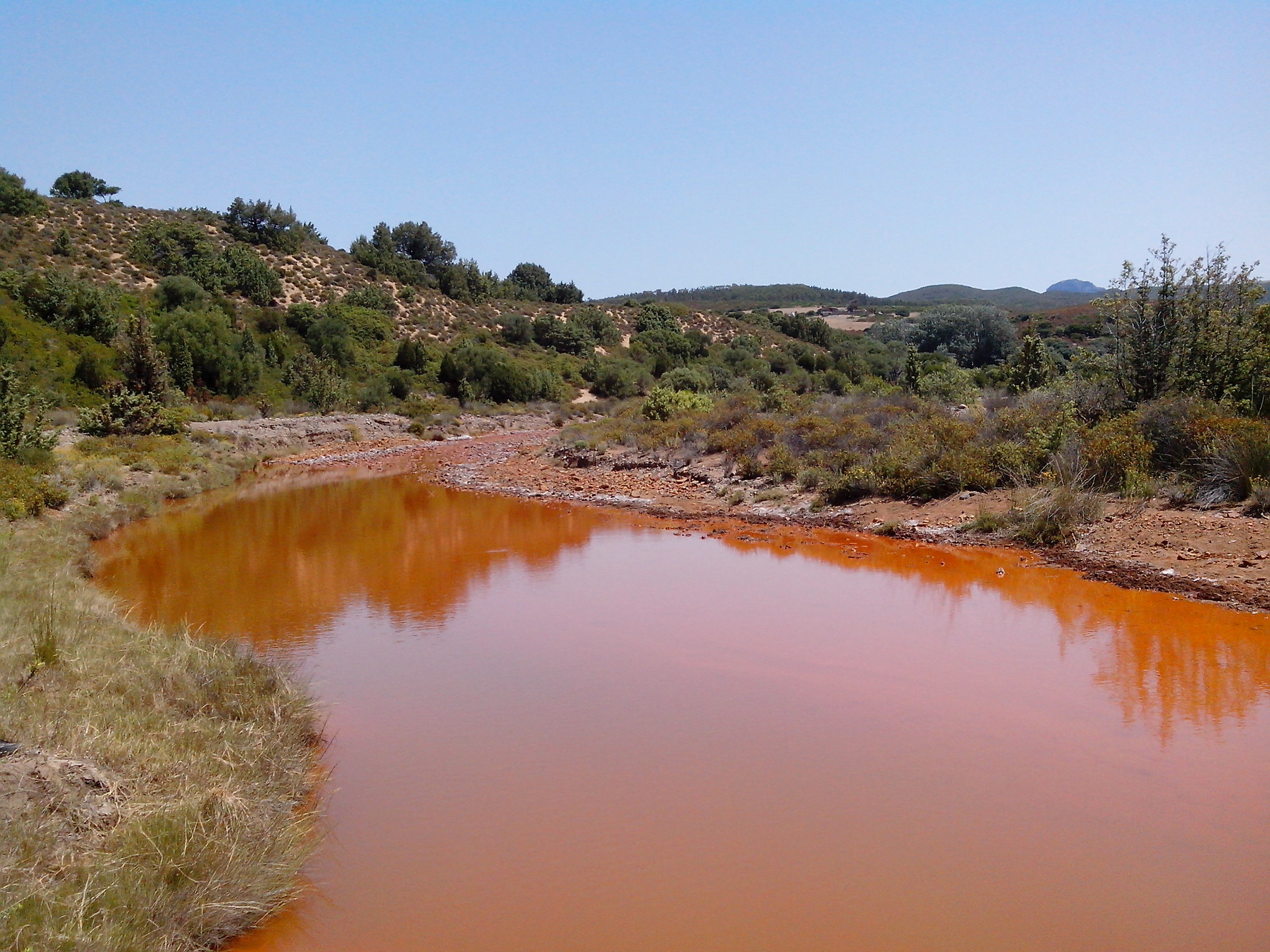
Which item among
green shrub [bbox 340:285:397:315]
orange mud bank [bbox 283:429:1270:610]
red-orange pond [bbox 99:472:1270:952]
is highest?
green shrub [bbox 340:285:397:315]

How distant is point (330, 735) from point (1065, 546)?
9731mm

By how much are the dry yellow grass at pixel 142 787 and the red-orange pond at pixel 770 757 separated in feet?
1.14

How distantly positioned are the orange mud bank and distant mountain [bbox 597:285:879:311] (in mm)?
71343

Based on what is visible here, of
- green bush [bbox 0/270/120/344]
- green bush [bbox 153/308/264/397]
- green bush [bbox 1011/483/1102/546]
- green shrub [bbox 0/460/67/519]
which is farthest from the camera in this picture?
green bush [bbox 153/308/264/397]

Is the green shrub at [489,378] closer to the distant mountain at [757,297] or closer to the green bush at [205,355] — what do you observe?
the green bush at [205,355]

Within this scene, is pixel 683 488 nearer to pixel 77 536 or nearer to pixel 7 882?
pixel 77 536

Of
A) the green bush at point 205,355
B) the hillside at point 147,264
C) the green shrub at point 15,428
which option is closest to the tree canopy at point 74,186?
the hillside at point 147,264

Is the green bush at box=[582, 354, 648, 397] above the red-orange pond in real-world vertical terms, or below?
above

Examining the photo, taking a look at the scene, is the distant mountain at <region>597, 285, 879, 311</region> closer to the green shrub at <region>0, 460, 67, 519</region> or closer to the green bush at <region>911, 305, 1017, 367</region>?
the green bush at <region>911, 305, 1017, 367</region>

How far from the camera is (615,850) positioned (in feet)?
16.7

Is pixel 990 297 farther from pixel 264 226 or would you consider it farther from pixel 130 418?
pixel 130 418

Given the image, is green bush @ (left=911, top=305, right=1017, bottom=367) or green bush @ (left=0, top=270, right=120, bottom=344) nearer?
green bush @ (left=0, top=270, right=120, bottom=344)

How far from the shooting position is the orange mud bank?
34.0 ft

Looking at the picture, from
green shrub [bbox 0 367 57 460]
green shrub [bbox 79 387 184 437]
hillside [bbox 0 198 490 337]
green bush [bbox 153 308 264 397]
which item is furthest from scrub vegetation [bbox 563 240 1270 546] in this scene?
hillside [bbox 0 198 490 337]
